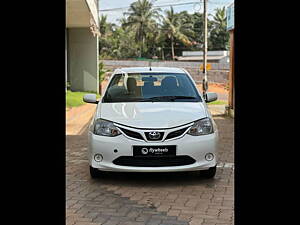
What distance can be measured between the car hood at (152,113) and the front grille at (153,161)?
0.40m

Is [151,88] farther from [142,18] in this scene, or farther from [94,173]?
Result: [142,18]

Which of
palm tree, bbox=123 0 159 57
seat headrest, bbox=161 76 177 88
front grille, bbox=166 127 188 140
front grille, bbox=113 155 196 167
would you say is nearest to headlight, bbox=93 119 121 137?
front grille, bbox=113 155 196 167

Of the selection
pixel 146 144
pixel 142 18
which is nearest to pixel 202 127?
pixel 146 144

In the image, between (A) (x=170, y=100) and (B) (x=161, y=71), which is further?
(B) (x=161, y=71)

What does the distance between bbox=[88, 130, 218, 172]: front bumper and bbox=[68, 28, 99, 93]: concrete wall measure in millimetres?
20374

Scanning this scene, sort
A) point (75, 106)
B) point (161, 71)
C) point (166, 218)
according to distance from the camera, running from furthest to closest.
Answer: point (75, 106) → point (161, 71) → point (166, 218)

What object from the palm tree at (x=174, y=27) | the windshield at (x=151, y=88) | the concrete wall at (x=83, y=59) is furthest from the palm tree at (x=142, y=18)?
the windshield at (x=151, y=88)

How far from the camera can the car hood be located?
608 centimetres

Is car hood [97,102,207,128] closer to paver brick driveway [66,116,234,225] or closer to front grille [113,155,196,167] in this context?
front grille [113,155,196,167]
